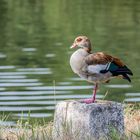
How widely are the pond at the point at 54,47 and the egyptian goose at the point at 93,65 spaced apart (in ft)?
3.89

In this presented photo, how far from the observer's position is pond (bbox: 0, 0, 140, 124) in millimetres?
17688

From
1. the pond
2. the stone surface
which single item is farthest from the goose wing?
the pond

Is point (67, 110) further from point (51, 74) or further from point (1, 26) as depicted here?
point (1, 26)

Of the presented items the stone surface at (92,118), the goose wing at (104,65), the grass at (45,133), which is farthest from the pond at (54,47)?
the goose wing at (104,65)

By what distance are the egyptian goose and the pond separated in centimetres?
118

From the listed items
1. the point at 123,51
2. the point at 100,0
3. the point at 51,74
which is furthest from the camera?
the point at 100,0

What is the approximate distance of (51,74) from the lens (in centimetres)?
2091

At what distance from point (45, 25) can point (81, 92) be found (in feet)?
54.3

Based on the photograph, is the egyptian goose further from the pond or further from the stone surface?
the pond

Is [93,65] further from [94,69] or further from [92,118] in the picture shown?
[92,118]

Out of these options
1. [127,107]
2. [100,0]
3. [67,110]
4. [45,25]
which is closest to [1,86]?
[127,107]

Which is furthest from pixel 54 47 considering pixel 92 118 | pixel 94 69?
pixel 94 69

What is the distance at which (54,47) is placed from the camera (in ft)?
87.1

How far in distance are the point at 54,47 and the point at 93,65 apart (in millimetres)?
17625
